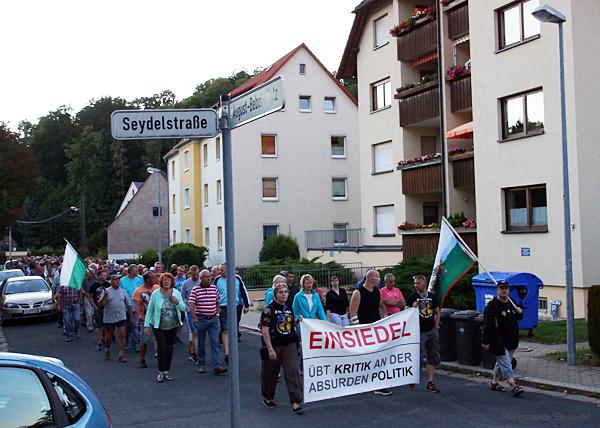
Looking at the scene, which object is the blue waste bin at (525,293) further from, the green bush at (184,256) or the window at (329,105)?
the window at (329,105)

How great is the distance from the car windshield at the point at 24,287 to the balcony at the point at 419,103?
48.4 feet

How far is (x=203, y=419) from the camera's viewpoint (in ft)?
30.1

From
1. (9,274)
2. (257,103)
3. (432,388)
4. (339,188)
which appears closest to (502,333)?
(432,388)

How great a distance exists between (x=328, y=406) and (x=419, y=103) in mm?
19075

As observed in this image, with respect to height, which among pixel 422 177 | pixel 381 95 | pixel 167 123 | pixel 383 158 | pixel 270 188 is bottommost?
pixel 167 123

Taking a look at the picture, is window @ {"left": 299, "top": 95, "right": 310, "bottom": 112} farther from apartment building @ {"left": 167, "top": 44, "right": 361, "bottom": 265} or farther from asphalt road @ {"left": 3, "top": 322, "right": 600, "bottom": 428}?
asphalt road @ {"left": 3, "top": 322, "right": 600, "bottom": 428}

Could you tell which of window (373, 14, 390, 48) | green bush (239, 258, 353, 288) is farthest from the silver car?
window (373, 14, 390, 48)

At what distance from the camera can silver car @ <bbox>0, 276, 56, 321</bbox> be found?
2256cm

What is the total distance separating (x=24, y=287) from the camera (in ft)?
79.1

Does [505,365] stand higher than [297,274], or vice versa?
[297,274]

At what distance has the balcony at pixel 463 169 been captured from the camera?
23.6m

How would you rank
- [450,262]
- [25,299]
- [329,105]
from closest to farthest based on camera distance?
[450,262]
[25,299]
[329,105]

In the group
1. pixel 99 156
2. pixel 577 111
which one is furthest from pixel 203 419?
pixel 99 156

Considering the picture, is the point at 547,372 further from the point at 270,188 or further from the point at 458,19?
the point at 270,188
